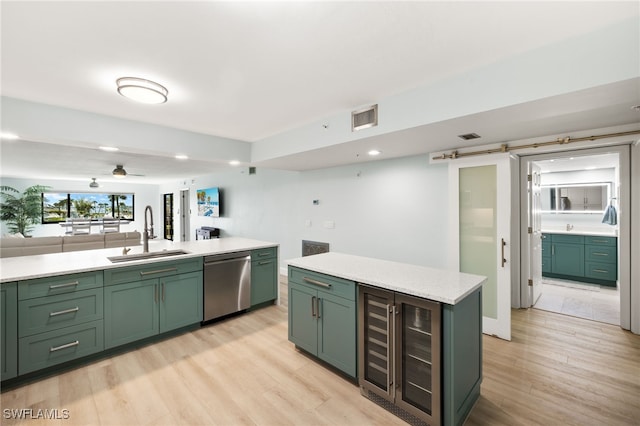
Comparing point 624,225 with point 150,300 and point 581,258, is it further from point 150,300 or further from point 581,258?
point 150,300

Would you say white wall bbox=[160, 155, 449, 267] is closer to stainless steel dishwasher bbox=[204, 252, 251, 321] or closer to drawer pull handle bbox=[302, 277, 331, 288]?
stainless steel dishwasher bbox=[204, 252, 251, 321]

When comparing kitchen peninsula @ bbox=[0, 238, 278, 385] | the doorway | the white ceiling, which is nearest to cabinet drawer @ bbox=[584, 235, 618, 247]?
the doorway

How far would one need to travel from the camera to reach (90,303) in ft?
7.93

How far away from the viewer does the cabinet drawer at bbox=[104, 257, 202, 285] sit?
2.54 metres

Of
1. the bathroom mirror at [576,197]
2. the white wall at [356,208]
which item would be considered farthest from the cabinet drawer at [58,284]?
the bathroom mirror at [576,197]

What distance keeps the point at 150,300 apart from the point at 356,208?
3.00 metres

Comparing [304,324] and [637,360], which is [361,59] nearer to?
[304,324]

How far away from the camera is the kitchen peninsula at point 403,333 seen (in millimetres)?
1639

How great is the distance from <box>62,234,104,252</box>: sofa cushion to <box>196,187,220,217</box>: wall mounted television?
287cm

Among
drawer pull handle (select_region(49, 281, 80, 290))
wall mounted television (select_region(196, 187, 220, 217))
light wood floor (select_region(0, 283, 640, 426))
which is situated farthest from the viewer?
wall mounted television (select_region(196, 187, 220, 217))

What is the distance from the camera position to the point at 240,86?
2.33 meters

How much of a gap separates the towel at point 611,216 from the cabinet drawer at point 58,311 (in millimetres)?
7387

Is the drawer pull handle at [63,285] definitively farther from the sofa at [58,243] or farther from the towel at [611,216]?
the towel at [611,216]

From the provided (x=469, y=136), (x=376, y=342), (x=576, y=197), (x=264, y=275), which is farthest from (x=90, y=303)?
(x=576, y=197)
